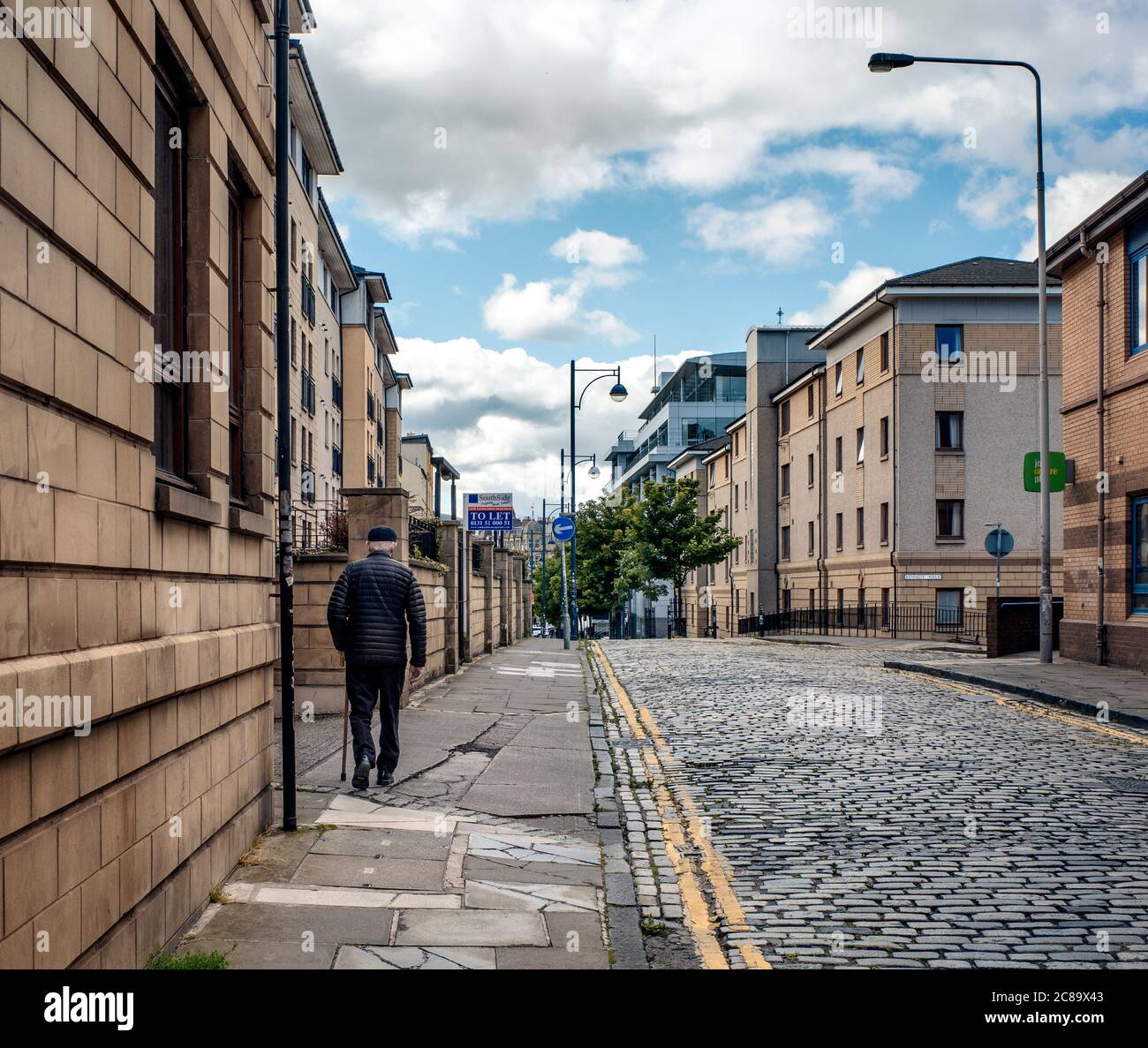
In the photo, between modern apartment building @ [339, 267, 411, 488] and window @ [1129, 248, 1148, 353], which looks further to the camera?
modern apartment building @ [339, 267, 411, 488]

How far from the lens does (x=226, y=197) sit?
21.0ft

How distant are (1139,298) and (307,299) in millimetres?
26981

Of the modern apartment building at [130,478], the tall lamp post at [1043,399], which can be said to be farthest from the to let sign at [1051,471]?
the modern apartment building at [130,478]

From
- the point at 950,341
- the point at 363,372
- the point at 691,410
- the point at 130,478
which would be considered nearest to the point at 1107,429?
the point at 130,478

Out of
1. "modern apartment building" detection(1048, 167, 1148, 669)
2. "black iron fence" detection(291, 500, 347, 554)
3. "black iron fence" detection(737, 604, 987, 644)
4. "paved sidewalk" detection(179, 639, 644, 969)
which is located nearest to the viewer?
"paved sidewalk" detection(179, 639, 644, 969)

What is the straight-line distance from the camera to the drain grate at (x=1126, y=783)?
880 centimetres

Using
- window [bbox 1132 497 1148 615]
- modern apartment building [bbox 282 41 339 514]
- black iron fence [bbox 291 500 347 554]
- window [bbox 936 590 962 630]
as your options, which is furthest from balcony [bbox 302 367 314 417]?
window [bbox 1132 497 1148 615]

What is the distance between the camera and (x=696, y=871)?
6.64 meters

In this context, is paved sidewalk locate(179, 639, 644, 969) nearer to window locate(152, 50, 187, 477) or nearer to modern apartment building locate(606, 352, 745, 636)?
window locate(152, 50, 187, 477)

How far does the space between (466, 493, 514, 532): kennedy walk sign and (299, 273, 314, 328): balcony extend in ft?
37.4

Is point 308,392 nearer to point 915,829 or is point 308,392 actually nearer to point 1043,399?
point 1043,399

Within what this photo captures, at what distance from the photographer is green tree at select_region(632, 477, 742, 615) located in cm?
5388
